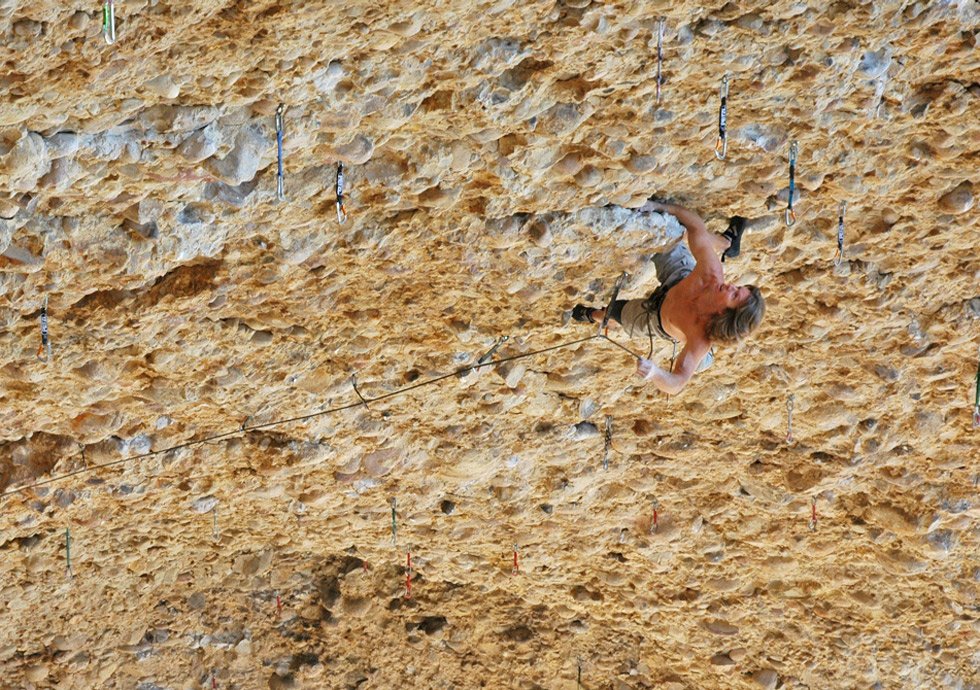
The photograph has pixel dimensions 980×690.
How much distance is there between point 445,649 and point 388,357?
7.67ft

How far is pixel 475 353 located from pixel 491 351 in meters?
0.06

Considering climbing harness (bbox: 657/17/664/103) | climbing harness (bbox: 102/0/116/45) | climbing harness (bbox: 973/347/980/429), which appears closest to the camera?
climbing harness (bbox: 102/0/116/45)

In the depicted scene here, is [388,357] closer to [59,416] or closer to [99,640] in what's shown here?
[59,416]

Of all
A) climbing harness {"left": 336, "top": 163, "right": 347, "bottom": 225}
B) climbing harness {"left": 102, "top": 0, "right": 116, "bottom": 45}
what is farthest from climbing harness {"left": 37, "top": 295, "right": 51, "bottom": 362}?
climbing harness {"left": 102, "top": 0, "right": 116, "bottom": 45}

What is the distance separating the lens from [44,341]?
142 inches

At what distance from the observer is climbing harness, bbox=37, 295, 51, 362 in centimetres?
351

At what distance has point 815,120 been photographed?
336cm

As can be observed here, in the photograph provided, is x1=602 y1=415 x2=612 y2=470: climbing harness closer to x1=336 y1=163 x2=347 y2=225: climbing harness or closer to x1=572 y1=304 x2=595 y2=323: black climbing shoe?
x1=572 y1=304 x2=595 y2=323: black climbing shoe

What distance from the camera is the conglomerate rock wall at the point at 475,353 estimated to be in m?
2.95

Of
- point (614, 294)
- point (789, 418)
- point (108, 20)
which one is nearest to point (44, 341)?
point (108, 20)

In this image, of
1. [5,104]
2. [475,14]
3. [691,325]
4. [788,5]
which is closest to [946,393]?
[691,325]

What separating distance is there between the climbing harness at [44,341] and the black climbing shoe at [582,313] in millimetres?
1786

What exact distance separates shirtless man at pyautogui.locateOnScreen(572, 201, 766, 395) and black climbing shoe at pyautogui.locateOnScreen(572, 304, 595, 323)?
5.7 inches

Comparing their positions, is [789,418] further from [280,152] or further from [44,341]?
[44,341]
